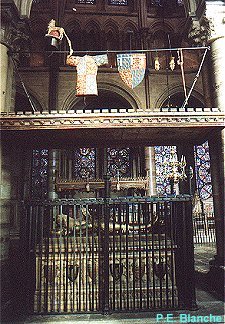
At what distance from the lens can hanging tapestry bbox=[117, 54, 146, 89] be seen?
7.17 m

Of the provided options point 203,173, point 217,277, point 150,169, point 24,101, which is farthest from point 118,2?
point 217,277

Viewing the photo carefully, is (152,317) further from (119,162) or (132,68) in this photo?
(119,162)

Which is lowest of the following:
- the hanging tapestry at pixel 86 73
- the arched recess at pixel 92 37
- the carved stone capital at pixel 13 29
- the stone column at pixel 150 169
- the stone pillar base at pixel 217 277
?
the stone pillar base at pixel 217 277

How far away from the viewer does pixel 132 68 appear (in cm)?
726

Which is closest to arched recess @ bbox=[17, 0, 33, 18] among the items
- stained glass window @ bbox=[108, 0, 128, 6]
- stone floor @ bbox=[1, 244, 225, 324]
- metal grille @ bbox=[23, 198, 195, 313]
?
metal grille @ bbox=[23, 198, 195, 313]

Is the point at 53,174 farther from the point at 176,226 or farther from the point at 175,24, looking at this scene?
the point at 175,24

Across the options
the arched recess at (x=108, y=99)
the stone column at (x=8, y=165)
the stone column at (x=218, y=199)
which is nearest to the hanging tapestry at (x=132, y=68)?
the stone column at (x=218, y=199)

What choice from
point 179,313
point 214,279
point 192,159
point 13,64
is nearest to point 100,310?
point 179,313

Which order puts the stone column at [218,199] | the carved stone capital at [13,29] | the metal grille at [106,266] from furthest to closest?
the carved stone capital at [13,29]
the stone column at [218,199]
the metal grille at [106,266]

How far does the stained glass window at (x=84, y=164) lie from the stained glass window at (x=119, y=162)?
0.96 meters

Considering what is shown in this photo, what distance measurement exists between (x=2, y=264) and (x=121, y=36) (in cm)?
1417

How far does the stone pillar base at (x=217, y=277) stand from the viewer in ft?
18.8

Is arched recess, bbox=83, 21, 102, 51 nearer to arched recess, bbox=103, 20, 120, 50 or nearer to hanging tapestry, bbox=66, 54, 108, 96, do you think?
arched recess, bbox=103, 20, 120, 50

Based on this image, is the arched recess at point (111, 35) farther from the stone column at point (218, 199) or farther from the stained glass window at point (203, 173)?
the stone column at point (218, 199)
